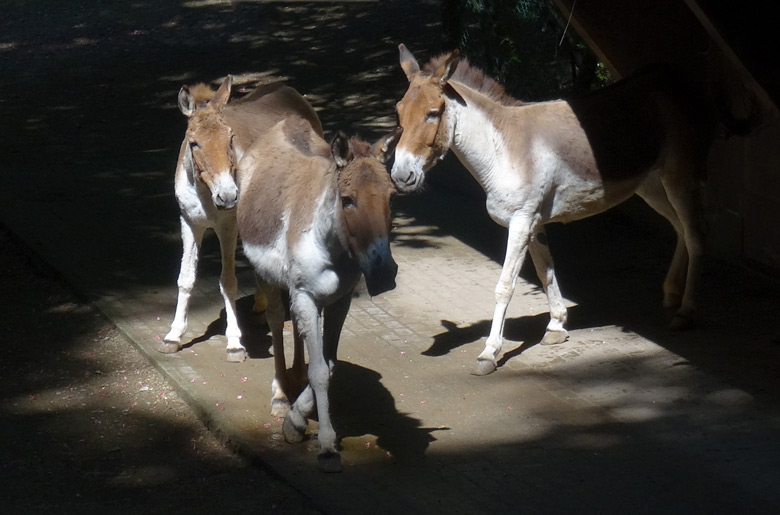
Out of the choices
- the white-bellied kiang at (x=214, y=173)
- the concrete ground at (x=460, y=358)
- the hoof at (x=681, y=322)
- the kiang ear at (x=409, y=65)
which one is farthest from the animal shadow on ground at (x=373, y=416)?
the hoof at (x=681, y=322)

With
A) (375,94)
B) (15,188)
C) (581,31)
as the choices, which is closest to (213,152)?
(581,31)

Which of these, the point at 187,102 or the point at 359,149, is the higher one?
the point at 359,149

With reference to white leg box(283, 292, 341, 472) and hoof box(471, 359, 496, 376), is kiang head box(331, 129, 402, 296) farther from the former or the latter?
hoof box(471, 359, 496, 376)

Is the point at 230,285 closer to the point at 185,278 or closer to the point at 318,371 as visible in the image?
the point at 185,278

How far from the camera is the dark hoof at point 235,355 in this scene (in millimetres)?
7551

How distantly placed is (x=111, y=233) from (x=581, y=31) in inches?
201

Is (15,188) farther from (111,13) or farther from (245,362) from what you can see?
(111,13)

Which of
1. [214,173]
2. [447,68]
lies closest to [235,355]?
[214,173]

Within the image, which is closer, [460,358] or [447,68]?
[447,68]

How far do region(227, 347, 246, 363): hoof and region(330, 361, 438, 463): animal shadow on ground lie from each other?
75 centimetres

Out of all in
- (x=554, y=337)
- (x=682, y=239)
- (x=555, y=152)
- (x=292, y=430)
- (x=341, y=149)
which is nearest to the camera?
(x=341, y=149)

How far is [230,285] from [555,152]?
8.65 feet

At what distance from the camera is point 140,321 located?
831 cm

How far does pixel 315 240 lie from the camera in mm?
5711
